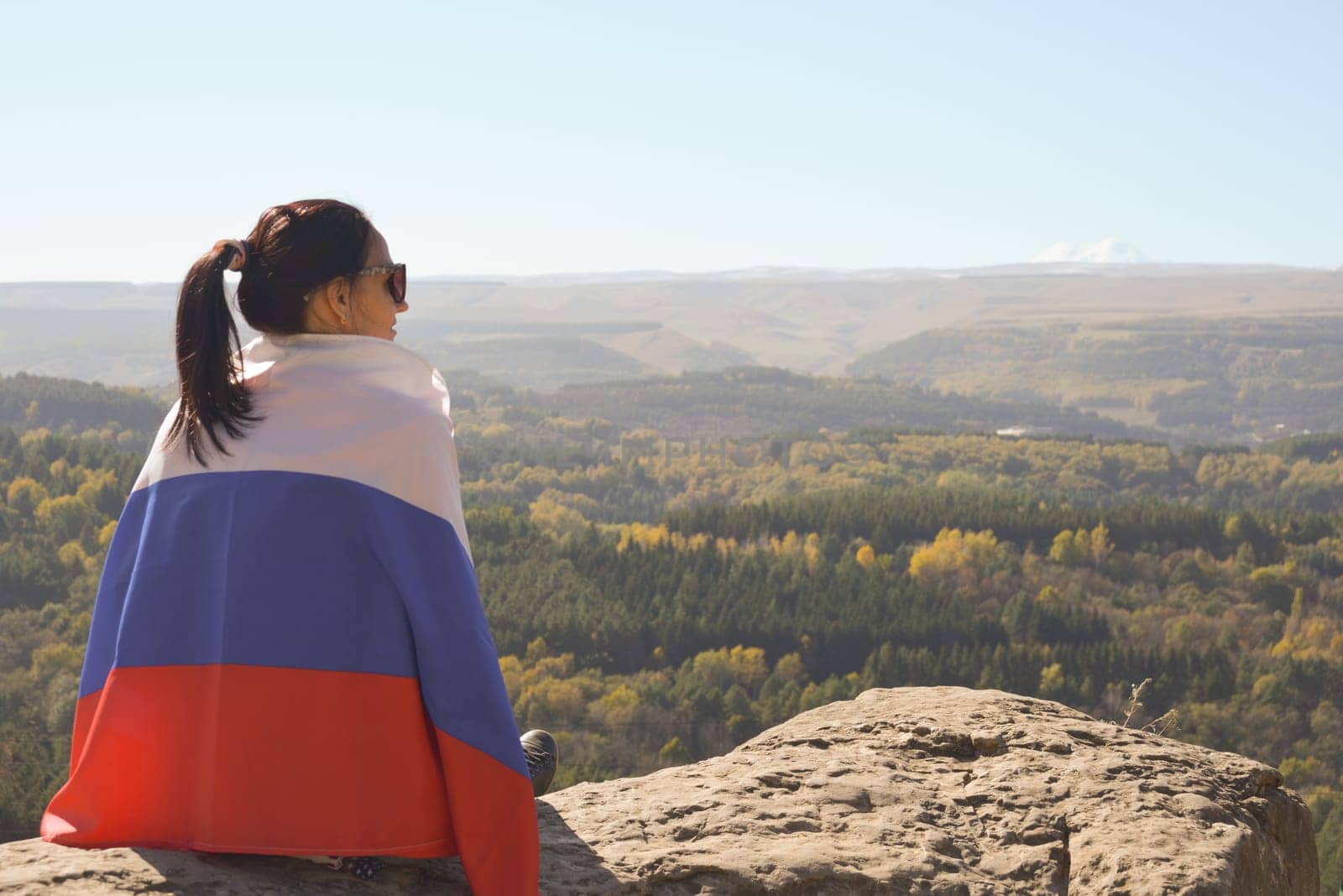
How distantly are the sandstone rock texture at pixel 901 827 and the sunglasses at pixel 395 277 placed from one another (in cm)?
197

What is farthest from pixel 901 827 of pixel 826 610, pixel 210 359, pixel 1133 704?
pixel 826 610

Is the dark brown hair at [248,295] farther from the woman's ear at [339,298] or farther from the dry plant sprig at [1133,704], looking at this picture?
the dry plant sprig at [1133,704]

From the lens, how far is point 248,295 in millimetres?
4492

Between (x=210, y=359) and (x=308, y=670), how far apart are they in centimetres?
108

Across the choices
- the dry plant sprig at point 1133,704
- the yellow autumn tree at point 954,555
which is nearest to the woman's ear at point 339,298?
the dry plant sprig at point 1133,704

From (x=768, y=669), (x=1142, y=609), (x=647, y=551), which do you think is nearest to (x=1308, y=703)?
(x=1142, y=609)

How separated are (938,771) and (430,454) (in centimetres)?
287

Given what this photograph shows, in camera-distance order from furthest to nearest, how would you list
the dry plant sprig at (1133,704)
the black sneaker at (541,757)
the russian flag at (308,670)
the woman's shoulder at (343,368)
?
1. the dry plant sprig at (1133,704)
2. the black sneaker at (541,757)
3. the woman's shoulder at (343,368)
4. the russian flag at (308,670)

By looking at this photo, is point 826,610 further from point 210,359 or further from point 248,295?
point 210,359

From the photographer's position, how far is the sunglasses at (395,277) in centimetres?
458

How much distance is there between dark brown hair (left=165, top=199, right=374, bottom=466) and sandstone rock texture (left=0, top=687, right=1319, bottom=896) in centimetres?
141

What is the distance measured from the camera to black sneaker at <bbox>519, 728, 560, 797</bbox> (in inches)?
207

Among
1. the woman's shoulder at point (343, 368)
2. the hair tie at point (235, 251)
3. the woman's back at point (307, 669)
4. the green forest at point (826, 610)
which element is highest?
the hair tie at point (235, 251)

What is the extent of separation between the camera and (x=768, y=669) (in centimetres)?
9125
